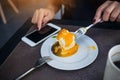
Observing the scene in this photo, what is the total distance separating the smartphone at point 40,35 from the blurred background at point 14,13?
3.58 feet

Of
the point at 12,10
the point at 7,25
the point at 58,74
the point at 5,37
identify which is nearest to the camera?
the point at 58,74

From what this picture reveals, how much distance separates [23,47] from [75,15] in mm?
435

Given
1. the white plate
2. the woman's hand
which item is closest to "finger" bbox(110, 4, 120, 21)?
the woman's hand

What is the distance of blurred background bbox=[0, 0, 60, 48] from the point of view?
1896 millimetres

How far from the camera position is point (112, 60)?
441 mm

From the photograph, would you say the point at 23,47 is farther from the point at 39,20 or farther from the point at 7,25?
the point at 7,25

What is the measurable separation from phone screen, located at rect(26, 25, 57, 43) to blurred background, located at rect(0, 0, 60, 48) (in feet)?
3.58

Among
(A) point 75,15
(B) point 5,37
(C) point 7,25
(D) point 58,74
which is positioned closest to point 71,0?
(A) point 75,15

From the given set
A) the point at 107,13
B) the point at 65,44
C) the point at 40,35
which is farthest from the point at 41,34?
the point at 107,13

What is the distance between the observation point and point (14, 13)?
2.19 m

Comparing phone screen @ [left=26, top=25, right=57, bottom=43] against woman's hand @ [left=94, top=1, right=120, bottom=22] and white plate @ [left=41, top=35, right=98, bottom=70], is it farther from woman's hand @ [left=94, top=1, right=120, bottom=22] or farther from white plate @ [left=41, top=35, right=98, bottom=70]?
woman's hand @ [left=94, top=1, right=120, bottom=22]

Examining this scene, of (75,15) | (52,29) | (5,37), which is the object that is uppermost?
(52,29)

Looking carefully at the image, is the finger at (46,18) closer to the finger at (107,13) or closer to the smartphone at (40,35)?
the smartphone at (40,35)

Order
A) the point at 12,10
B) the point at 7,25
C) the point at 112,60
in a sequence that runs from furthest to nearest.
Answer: the point at 12,10 → the point at 7,25 → the point at 112,60
